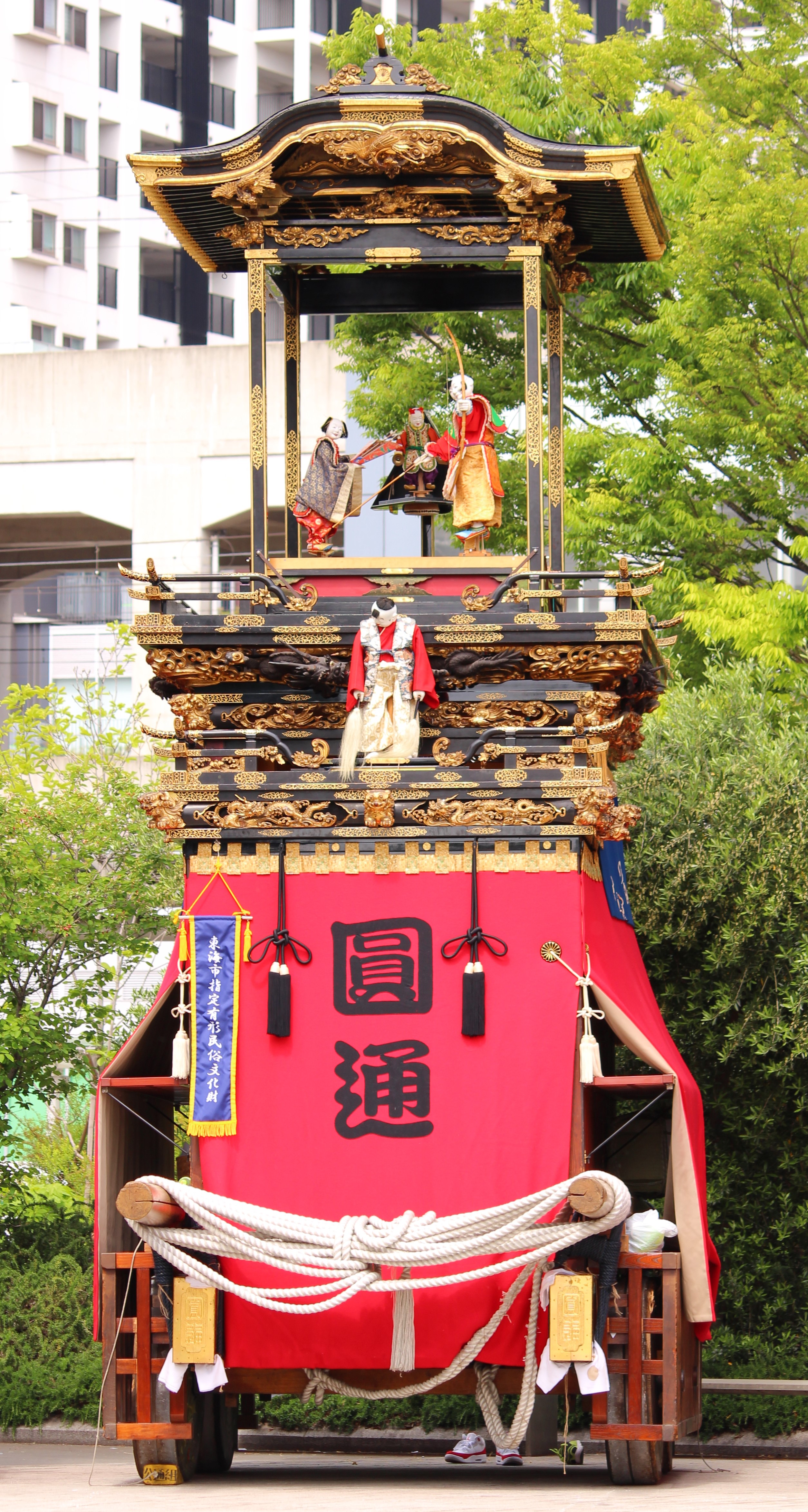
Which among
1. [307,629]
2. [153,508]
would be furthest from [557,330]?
[153,508]

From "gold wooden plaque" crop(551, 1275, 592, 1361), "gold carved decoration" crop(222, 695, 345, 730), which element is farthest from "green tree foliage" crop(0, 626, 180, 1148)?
"gold wooden plaque" crop(551, 1275, 592, 1361)

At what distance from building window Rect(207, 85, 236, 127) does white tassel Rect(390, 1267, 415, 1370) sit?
127ft

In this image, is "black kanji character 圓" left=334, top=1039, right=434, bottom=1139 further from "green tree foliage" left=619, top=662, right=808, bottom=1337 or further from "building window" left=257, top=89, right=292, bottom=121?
"building window" left=257, top=89, right=292, bottom=121

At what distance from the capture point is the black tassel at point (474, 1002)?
12.4 m

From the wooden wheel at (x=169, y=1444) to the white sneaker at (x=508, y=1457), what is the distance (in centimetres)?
194

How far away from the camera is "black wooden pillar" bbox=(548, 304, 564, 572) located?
14570mm

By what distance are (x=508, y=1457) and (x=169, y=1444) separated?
264 centimetres

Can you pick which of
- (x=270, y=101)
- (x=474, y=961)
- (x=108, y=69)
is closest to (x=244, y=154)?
(x=474, y=961)

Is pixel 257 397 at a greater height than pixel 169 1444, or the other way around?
pixel 257 397

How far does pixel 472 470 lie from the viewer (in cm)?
1425

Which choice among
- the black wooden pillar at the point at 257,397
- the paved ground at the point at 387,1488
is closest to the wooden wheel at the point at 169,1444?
the paved ground at the point at 387,1488

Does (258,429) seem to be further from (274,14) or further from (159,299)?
(274,14)

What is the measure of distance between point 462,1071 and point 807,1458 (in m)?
5.74

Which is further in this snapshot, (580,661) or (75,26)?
(75,26)
